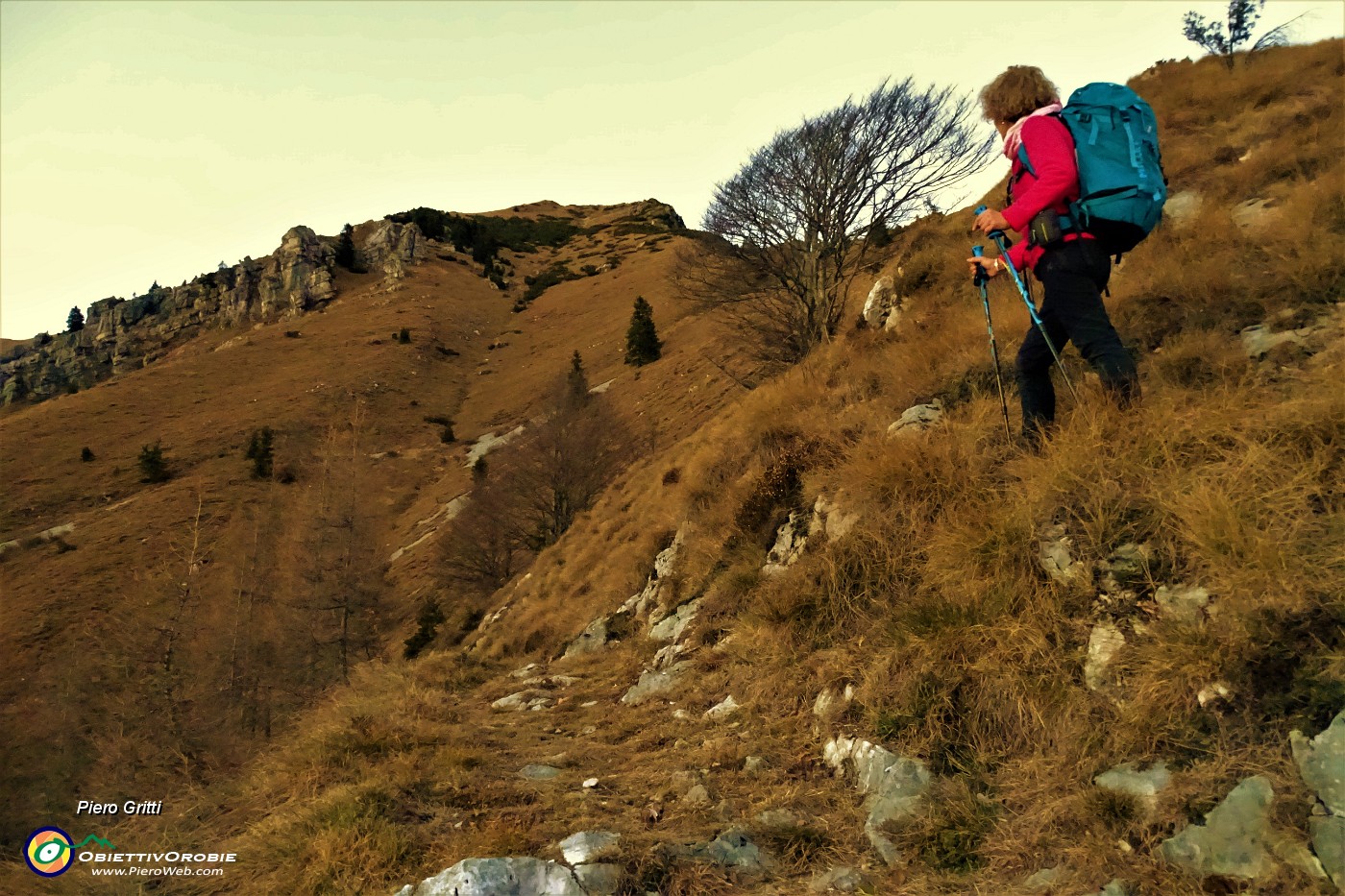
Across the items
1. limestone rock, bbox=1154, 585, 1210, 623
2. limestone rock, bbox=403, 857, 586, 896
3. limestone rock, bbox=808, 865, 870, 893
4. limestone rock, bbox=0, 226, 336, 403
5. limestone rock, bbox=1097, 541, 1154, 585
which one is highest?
limestone rock, bbox=0, 226, 336, 403

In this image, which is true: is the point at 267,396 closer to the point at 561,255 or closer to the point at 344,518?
the point at 344,518

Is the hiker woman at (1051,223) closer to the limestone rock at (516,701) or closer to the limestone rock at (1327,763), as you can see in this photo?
the limestone rock at (1327,763)

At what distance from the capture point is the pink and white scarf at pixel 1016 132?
377 centimetres

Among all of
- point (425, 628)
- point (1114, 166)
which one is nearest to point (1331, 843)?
point (1114, 166)

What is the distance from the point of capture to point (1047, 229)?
3.66 metres

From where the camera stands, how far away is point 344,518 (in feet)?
67.1

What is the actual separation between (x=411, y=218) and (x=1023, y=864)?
106 metres

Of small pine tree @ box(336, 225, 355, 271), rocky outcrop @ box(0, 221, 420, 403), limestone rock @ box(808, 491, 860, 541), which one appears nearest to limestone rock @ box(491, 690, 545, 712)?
limestone rock @ box(808, 491, 860, 541)

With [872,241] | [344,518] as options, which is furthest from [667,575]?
[344,518]

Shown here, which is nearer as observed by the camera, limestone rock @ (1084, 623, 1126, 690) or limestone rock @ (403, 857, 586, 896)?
limestone rock @ (403, 857, 586, 896)

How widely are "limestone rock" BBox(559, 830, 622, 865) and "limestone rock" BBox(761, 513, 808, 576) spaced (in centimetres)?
297

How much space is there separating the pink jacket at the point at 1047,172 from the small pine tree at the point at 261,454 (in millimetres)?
44536

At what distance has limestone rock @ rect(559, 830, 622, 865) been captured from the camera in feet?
10.8

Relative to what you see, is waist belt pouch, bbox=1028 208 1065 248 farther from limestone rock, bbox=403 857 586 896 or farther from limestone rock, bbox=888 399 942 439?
limestone rock, bbox=403 857 586 896
